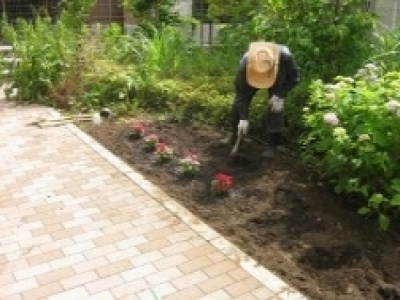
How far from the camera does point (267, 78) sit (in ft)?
17.1

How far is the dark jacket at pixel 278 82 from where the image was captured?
517cm

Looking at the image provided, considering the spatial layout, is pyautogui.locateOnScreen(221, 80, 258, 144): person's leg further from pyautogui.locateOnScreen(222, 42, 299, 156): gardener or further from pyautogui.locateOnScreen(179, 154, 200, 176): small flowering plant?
pyautogui.locateOnScreen(179, 154, 200, 176): small flowering plant

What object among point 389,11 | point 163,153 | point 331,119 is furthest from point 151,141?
point 389,11

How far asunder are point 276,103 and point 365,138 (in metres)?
1.66

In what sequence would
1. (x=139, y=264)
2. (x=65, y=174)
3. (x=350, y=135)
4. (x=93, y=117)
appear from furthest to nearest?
(x=93, y=117), (x=65, y=174), (x=350, y=135), (x=139, y=264)

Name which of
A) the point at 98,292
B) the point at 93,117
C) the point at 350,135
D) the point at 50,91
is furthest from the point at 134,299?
the point at 50,91

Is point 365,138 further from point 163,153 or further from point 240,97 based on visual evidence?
point 163,153

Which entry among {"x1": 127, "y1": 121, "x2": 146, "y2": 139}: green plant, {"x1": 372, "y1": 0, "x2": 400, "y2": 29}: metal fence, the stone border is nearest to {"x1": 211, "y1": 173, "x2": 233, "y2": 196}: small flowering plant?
the stone border

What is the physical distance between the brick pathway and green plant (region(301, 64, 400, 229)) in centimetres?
112

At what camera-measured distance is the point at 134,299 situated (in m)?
3.21

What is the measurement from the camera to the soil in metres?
3.41

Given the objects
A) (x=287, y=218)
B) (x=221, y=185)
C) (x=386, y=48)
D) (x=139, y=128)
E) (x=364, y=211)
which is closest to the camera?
(x=364, y=211)

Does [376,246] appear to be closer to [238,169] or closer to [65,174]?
[238,169]

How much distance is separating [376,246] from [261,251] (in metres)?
0.83
